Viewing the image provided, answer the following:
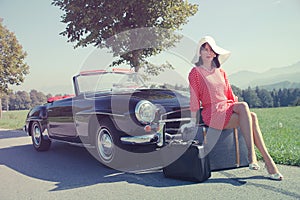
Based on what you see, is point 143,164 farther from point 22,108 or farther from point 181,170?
point 22,108

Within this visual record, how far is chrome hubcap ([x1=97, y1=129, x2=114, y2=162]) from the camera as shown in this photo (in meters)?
4.05

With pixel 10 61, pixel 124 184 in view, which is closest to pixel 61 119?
pixel 124 184

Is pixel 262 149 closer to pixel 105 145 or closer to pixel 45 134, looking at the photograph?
pixel 105 145

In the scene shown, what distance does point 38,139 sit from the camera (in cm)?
611

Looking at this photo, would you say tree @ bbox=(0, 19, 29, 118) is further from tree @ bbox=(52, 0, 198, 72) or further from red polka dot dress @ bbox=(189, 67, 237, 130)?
red polka dot dress @ bbox=(189, 67, 237, 130)

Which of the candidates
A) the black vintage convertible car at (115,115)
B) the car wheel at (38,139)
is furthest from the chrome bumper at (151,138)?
the car wheel at (38,139)

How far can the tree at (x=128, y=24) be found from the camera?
365 inches

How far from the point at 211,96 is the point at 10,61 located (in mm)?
20051

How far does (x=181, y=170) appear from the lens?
332 centimetres

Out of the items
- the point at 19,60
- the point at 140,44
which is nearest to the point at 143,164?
the point at 140,44

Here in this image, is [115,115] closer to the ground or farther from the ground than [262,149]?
farther from the ground

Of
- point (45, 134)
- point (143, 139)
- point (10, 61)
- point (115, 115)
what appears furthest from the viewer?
point (10, 61)

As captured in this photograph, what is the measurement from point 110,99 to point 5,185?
1.70 meters

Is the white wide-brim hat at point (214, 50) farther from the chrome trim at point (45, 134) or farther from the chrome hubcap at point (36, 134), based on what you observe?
the chrome hubcap at point (36, 134)
